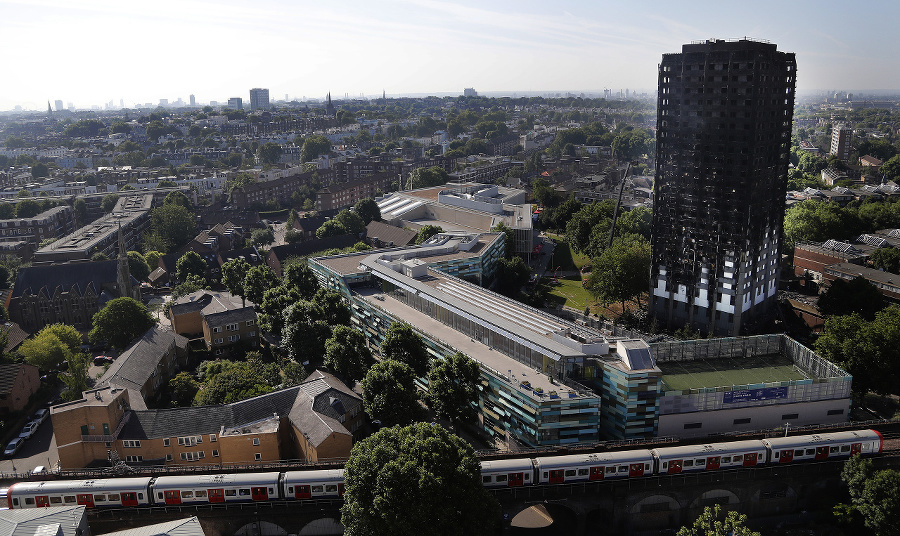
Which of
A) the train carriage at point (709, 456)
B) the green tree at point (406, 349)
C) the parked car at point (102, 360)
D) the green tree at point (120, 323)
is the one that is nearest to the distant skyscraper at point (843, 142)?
the train carriage at point (709, 456)

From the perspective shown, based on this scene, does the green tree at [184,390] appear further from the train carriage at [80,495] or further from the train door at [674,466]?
the train door at [674,466]

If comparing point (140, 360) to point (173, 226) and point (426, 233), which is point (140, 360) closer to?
point (426, 233)

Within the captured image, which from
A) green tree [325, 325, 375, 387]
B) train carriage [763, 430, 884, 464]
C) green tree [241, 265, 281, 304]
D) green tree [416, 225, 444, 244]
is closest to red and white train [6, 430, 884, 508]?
train carriage [763, 430, 884, 464]

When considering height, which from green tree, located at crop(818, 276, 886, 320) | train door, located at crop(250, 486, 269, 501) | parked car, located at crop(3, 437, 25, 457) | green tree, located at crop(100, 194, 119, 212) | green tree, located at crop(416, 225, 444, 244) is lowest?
parked car, located at crop(3, 437, 25, 457)

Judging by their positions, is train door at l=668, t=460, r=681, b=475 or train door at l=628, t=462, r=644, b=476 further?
train door at l=668, t=460, r=681, b=475

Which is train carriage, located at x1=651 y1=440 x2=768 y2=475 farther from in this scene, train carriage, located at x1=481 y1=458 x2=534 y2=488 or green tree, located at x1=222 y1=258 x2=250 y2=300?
green tree, located at x1=222 y1=258 x2=250 y2=300

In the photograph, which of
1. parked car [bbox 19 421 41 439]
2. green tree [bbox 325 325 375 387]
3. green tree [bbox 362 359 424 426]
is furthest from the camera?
green tree [bbox 325 325 375 387]
